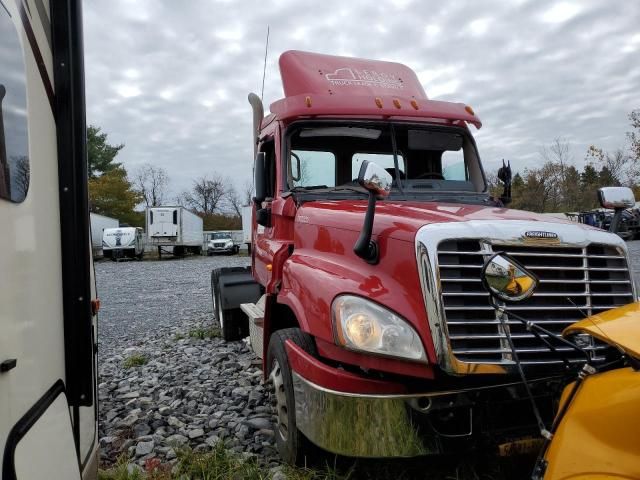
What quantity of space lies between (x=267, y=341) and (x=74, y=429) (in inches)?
61.9

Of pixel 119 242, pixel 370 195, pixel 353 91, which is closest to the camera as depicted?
pixel 370 195

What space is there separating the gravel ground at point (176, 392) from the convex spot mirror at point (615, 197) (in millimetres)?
2739

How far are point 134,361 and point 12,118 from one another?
4.83 meters

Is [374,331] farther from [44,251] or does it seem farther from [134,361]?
[134,361]

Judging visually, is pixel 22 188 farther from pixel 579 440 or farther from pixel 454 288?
pixel 579 440

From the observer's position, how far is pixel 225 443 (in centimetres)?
382

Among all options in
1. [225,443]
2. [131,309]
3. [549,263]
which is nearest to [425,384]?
[549,263]

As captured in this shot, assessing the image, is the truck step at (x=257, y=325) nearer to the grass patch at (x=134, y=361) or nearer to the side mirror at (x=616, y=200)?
the grass patch at (x=134, y=361)

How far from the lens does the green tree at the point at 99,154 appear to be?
46344 mm

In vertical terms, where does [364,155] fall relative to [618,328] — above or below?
above

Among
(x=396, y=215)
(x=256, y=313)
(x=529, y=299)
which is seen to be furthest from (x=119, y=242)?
(x=529, y=299)

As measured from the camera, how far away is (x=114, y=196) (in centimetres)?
4566

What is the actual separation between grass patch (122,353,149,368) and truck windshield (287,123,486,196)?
10.8 feet

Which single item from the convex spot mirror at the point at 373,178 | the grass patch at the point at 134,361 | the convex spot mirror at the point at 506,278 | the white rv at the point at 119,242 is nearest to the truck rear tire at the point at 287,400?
the convex spot mirror at the point at 373,178
